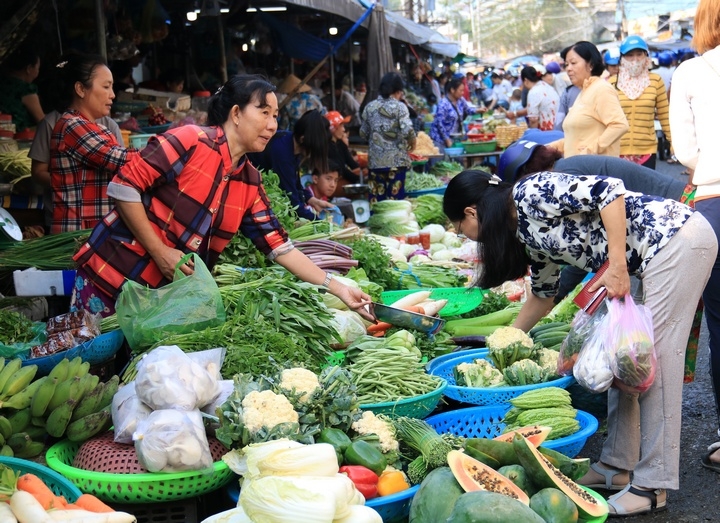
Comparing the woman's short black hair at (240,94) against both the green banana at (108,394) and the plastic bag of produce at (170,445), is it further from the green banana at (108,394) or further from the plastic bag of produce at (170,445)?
the plastic bag of produce at (170,445)

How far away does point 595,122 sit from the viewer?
6.95 meters

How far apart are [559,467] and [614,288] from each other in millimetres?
849

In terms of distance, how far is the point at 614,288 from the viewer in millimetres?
3330

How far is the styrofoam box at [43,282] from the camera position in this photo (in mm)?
4633

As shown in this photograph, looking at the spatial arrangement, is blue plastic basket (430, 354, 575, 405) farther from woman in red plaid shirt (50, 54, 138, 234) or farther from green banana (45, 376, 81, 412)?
woman in red plaid shirt (50, 54, 138, 234)

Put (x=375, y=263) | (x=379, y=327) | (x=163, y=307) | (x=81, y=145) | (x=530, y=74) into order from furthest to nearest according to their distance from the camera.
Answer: (x=530, y=74)
(x=375, y=263)
(x=81, y=145)
(x=379, y=327)
(x=163, y=307)

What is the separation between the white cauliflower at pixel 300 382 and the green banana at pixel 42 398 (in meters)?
0.83

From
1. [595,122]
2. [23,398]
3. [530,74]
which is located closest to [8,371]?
[23,398]

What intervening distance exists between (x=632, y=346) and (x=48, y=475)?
2.21 meters

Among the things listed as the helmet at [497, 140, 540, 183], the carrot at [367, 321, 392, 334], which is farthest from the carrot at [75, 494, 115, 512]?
the helmet at [497, 140, 540, 183]

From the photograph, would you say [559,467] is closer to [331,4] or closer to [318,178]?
[318,178]

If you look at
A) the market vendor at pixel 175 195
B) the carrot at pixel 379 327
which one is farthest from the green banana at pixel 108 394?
the carrot at pixel 379 327

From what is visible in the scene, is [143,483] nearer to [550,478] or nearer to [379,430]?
[379,430]

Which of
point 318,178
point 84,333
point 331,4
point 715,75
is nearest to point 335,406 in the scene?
point 84,333
